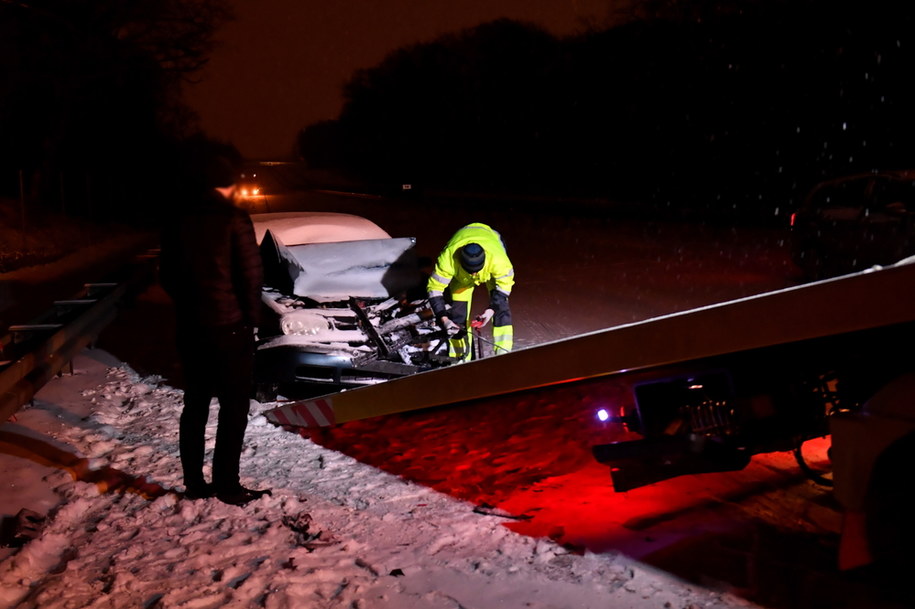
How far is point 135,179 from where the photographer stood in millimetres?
40438

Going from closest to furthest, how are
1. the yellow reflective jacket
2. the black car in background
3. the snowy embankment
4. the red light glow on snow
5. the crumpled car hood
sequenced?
the snowy embankment → the red light glow on snow → the yellow reflective jacket → the crumpled car hood → the black car in background

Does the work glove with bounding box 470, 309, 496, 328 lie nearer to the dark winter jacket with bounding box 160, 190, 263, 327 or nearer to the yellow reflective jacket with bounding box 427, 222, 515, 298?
the yellow reflective jacket with bounding box 427, 222, 515, 298

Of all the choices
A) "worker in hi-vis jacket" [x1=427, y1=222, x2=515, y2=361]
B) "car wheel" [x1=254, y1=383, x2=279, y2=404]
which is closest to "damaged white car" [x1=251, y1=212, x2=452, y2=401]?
"car wheel" [x1=254, y1=383, x2=279, y2=404]

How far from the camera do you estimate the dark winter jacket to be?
13.8 ft

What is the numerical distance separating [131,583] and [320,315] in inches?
147

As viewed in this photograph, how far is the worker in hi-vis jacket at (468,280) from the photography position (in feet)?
23.4

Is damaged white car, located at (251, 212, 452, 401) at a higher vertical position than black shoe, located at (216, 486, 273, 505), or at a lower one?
higher

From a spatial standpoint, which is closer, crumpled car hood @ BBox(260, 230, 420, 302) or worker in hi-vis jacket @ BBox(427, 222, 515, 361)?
worker in hi-vis jacket @ BBox(427, 222, 515, 361)

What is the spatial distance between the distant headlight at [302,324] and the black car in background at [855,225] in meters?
Answer: 7.46

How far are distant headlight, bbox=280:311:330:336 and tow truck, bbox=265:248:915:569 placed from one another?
7.05 feet

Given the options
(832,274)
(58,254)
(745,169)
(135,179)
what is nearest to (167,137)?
(135,179)

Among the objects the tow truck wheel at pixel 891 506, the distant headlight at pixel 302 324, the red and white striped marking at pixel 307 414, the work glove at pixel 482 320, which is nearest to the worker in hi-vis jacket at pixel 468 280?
the work glove at pixel 482 320

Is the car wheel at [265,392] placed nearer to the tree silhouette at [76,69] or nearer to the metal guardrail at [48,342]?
the metal guardrail at [48,342]

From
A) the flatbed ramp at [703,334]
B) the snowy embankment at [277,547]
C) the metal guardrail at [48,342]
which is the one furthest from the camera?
the metal guardrail at [48,342]
